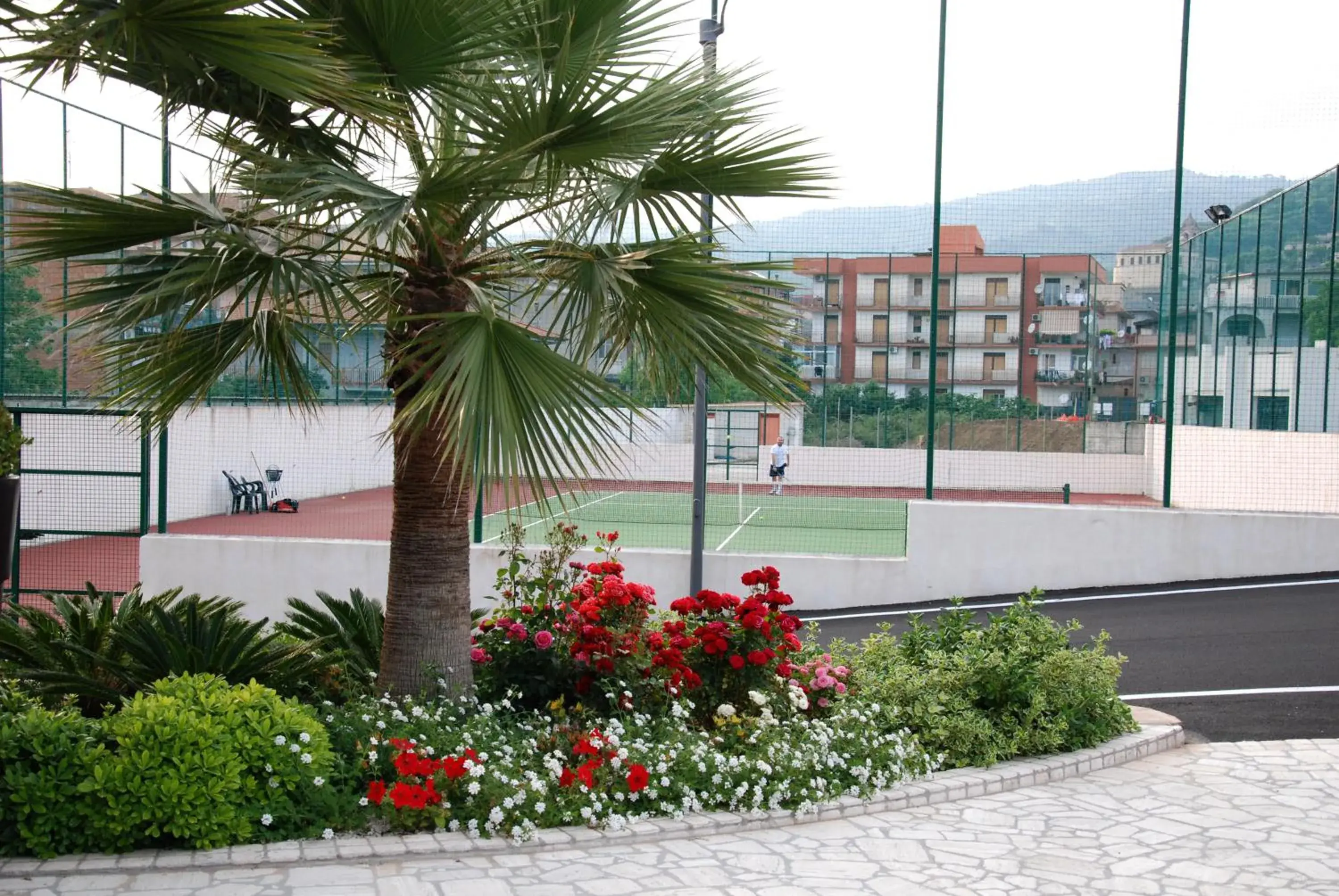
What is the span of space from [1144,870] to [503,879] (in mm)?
2770

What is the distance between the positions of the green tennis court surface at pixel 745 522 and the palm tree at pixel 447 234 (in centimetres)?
857

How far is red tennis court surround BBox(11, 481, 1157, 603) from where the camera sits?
1589 cm

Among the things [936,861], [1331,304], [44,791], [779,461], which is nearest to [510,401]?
[44,791]

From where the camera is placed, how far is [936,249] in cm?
1463

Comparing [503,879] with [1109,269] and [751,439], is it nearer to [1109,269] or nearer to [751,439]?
[1109,269]

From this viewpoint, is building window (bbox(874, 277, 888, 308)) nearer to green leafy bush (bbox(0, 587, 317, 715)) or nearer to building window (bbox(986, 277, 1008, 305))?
building window (bbox(986, 277, 1008, 305))

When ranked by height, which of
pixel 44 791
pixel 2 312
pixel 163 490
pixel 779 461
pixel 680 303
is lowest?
pixel 44 791

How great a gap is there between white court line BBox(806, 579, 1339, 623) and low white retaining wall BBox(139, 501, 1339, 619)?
0.96 feet

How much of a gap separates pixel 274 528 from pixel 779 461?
1051cm

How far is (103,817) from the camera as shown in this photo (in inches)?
205

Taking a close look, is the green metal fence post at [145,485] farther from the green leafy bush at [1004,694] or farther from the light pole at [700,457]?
the green leafy bush at [1004,694]

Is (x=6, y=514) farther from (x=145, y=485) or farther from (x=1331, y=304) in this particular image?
(x=1331, y=304)

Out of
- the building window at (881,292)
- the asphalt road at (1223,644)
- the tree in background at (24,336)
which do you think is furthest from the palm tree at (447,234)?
the tree in background at (24,336)

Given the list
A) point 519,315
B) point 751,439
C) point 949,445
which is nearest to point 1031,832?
point 519,315
